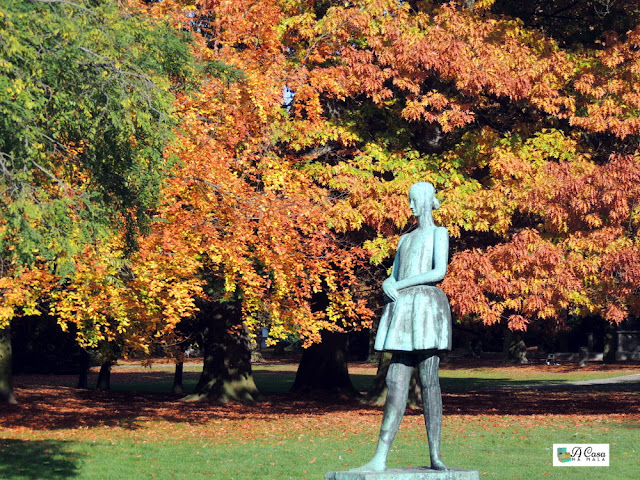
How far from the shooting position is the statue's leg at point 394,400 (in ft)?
26.8

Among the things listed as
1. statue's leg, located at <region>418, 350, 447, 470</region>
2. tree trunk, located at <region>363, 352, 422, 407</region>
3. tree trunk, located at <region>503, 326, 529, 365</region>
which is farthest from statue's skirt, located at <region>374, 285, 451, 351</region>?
tree trunk, located at <region>503, 326, 529, 365</region>

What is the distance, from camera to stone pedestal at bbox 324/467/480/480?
306 inches

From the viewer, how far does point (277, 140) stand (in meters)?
21.7

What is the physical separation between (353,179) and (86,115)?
10.9 m

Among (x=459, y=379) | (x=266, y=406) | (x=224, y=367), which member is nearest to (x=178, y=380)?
(x=224, y=367)

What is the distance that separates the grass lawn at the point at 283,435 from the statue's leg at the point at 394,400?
19.7ft

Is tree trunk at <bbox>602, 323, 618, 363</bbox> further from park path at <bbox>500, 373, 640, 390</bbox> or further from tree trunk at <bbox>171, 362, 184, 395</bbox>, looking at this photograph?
tree trunk at <bbox>171, 362, 184, 395</bbox>

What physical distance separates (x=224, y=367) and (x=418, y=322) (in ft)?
70.1

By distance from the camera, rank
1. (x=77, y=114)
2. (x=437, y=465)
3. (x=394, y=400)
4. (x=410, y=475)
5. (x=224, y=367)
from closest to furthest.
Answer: (x=410, y=475) < (x=437, y=465) < (x=394, y=400) < (x=77, y=114) < (x=224, y=367)

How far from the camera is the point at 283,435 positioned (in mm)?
20156

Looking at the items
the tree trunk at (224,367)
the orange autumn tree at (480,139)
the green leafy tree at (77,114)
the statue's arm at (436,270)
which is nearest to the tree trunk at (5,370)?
the tree trunk at (224,367)

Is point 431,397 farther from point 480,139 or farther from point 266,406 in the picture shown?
point 266,406

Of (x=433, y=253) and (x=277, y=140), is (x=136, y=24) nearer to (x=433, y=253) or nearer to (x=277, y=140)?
(x=433, y=253)

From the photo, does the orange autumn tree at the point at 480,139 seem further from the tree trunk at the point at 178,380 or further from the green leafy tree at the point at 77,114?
the tree trunk at the point at 178,380
